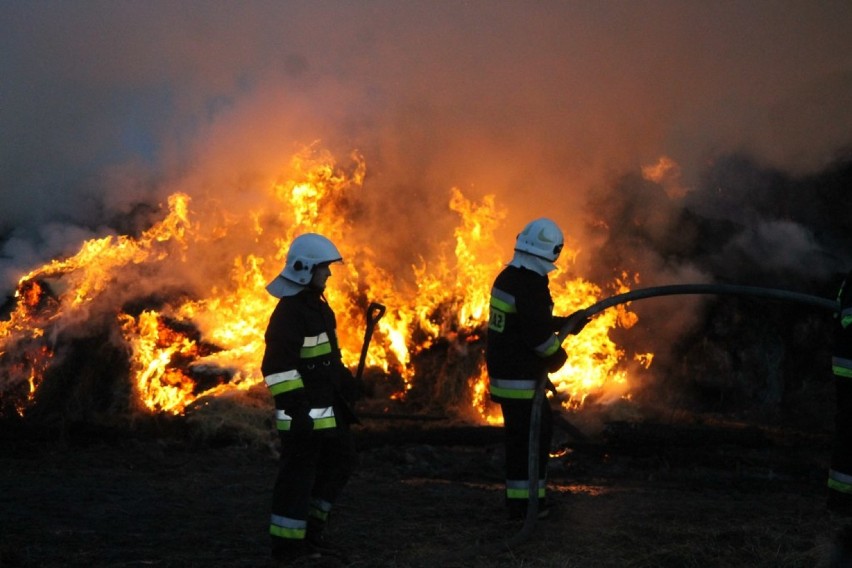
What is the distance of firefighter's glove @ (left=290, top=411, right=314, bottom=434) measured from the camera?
4.91m

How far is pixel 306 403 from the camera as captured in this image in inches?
196

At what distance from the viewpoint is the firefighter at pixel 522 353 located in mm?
6113

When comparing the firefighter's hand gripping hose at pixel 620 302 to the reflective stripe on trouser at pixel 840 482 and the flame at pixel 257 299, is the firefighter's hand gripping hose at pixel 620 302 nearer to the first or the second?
the reflective stripe on trouser at pixel 840 482

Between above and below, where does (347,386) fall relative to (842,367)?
below

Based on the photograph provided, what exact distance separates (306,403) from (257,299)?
681 centimetres

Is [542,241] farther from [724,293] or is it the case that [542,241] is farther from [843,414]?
[843,414]

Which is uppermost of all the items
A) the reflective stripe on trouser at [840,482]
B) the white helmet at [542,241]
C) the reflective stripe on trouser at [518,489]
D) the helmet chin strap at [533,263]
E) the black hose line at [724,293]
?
the white helmet at [542,241]

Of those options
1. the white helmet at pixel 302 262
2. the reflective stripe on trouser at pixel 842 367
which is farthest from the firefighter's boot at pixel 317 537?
the reflective stripe on trouser at pixel 842 367

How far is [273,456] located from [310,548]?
4.18m

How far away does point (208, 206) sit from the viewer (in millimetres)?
11984

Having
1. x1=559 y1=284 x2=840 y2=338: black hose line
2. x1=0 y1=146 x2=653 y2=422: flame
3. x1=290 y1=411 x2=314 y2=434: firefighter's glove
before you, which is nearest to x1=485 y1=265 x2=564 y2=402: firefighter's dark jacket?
x1=559 y1=284 x2=840 y2=338: black hose line

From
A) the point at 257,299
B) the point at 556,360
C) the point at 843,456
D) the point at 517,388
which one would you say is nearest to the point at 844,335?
the point at 843,456

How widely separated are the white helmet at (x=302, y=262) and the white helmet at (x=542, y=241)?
5.12 ft

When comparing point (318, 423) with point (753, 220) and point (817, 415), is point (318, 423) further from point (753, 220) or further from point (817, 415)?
point (753, 220)
